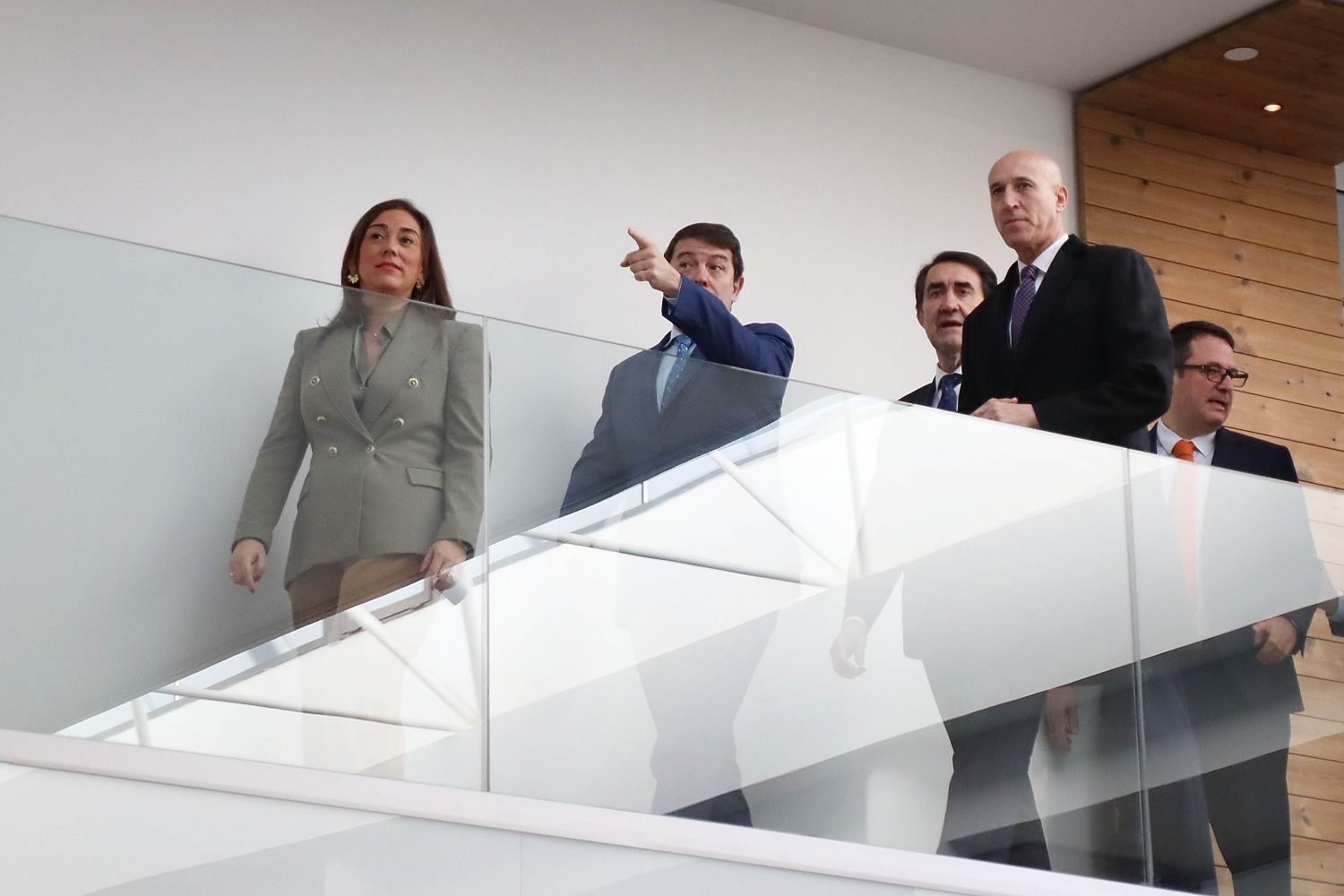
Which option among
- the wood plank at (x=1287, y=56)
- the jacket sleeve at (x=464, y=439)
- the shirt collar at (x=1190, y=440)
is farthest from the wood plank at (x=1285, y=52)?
the jacket sleeve at (x=464, y=439)

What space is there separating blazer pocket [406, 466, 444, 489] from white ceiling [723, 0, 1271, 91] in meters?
3.02

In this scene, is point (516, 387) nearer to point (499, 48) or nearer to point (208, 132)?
point (208, 132)

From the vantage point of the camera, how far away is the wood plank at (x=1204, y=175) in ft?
18.8

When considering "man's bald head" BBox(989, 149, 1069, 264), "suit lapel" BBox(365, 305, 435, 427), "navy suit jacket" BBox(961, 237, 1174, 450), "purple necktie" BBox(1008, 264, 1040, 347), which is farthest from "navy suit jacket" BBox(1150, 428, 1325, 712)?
"suit lapel" BBox(365, 305, 435, 427)

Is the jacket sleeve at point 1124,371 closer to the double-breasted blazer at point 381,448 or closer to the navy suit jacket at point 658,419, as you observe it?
the navy suit jacket at point 658,419

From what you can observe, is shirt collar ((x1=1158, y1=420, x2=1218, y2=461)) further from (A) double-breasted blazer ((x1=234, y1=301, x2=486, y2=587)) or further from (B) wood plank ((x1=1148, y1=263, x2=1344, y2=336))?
(A) double-breasted blazer ((x1=234, y1=301, x2=486, y2=587))

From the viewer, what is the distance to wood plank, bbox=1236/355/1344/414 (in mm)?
5629

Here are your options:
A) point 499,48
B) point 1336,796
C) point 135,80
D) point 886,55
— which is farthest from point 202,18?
point 1336,796

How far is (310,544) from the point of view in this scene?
8.93 ft

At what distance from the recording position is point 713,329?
346 centimetres

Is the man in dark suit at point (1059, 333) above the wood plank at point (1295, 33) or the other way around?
the other way around

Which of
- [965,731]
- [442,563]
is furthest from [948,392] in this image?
[442,563]

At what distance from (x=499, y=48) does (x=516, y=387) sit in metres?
2.38

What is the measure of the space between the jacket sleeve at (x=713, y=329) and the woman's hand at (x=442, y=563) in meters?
0.85
